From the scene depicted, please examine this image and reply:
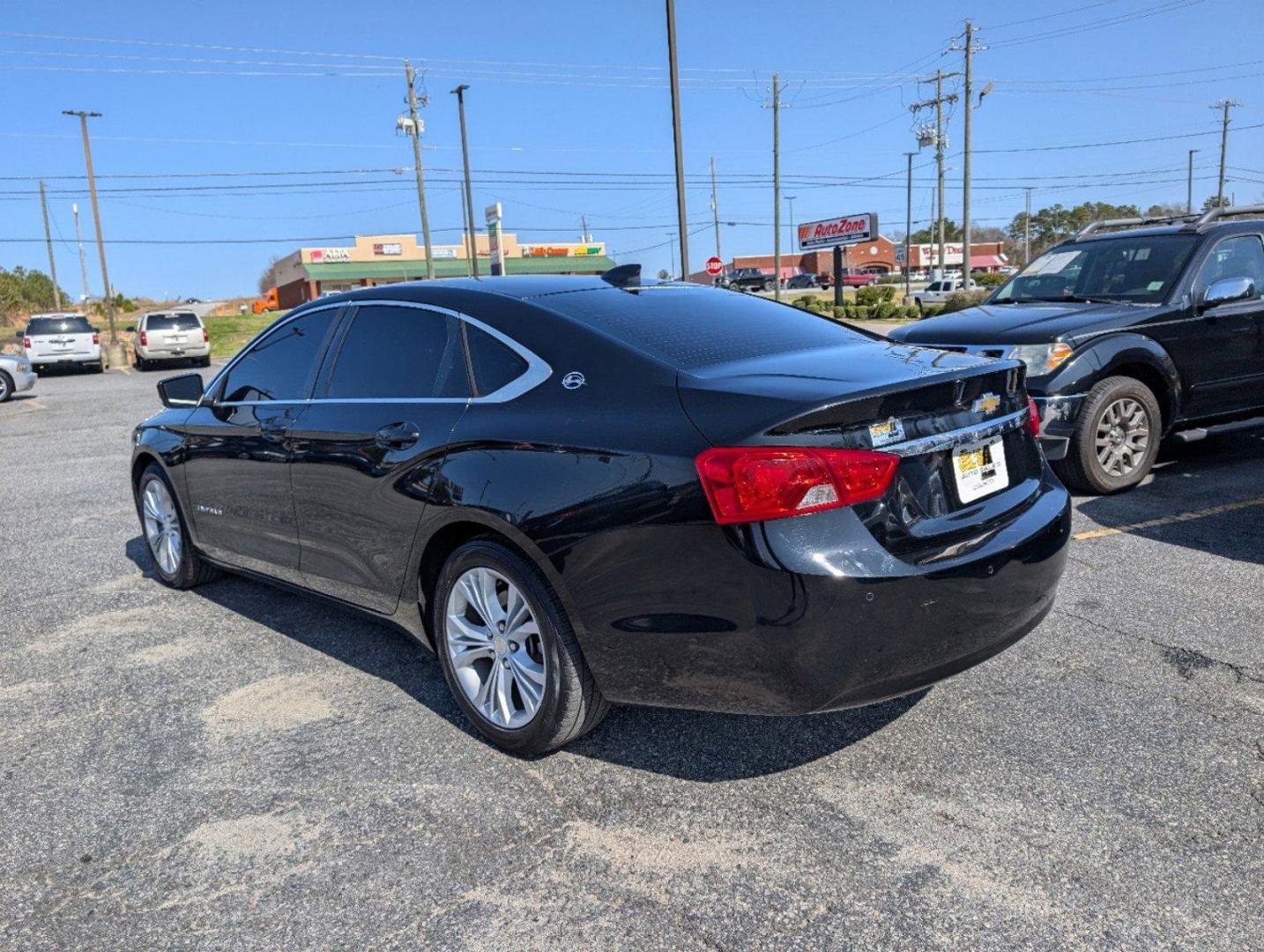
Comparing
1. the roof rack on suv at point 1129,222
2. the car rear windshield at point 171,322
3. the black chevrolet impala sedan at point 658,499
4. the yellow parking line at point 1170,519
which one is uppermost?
the roof rack on suv at point 1129,222

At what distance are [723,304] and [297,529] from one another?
2.04m

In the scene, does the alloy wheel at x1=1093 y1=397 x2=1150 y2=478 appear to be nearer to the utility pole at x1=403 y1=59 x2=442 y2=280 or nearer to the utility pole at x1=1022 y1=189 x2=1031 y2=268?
the utility pole at x1=403 y1=59 x2=442 y2=280

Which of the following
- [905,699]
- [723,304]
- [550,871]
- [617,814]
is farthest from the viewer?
[723,304]

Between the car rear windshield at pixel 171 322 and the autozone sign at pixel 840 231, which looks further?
the autozone sign at pixel 840 231

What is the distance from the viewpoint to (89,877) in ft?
9.73

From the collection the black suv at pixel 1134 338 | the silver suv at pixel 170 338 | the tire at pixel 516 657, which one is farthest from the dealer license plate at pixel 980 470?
the silver suv at pixel 170 338

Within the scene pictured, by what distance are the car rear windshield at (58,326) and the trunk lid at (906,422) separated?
29.4 metres

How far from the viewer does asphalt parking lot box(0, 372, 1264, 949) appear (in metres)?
2.65

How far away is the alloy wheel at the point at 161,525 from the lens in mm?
5750

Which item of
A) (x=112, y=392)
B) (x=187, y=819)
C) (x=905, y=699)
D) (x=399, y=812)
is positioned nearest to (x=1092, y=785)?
(x=905, y=699)

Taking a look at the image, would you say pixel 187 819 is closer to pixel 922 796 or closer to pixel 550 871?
pixel 550 871

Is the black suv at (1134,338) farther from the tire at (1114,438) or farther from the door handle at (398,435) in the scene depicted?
the door handle at (398,435)

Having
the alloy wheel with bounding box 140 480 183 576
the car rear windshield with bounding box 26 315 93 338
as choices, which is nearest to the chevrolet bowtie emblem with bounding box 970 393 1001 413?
the alloy wheel with bounding box 140 480 183 576

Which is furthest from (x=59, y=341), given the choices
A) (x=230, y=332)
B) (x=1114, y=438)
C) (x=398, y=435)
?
(x=398, y=435)
